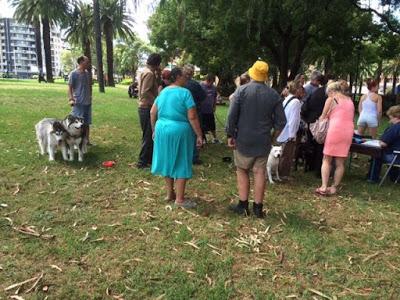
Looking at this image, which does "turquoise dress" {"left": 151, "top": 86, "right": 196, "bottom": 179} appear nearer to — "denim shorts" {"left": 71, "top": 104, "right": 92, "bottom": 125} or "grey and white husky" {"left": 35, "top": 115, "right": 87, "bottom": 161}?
"grey and white husky" {"left": 35, "top": 115, "right": 87, "bottom": 161}

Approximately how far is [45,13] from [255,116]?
38.4 meters

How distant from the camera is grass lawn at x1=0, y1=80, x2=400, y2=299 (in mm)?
4062

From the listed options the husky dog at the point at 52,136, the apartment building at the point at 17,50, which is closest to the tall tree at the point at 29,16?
the husky dog at the point at 52,136

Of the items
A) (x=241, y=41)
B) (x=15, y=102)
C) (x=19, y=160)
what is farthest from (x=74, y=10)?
(x=19, y=160)

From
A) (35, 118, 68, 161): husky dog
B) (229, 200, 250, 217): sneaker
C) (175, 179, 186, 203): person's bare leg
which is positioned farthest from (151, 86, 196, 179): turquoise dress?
(35, 118, 68, 161): husky dog

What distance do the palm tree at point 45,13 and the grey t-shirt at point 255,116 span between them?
31.2m

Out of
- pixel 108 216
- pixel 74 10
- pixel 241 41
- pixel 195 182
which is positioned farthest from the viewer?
pixel 74 10

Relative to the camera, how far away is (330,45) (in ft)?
79.6

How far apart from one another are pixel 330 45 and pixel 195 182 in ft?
64.3

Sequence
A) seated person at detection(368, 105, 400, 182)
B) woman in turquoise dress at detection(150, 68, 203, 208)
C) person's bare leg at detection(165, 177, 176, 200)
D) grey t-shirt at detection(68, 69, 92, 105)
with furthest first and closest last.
Answer: grey t-shirt at detection(68, 69, 92, 105), seated person at detection(368, 105, 400, 182), person's bare leg at detection(165, 177, 176, 200), woman in turquoise dress at detection(150, 68, 203, 208)

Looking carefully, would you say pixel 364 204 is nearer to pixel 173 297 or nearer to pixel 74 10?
pixel 173 297

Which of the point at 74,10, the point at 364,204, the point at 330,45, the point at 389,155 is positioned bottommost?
the point at 364,204

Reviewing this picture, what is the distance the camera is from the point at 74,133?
8062mm

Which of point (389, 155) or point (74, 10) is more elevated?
point (74, 10)
